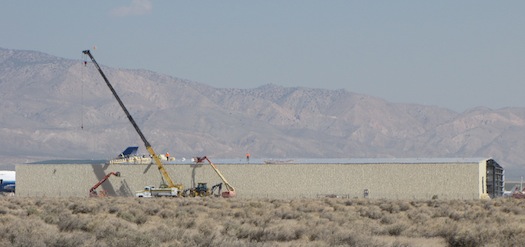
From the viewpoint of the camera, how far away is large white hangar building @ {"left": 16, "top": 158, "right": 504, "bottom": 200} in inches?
2940

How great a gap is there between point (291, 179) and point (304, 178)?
0.95 m

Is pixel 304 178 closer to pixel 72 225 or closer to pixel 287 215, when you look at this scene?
pixel 287 215

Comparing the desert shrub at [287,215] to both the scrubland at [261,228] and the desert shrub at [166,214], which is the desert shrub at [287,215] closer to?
the scrubland at [261,228]

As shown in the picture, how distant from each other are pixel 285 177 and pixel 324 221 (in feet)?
127

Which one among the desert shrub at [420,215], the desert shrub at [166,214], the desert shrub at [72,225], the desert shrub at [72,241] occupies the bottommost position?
the desert shrub at [72,241]

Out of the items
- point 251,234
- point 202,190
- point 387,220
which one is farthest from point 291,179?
point 251,234

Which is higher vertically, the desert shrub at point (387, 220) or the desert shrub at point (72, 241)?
the desert shrub at point (387, 220)

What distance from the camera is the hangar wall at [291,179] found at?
7456cm

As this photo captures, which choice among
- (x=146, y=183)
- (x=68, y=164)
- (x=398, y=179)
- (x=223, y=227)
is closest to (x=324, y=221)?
(x=223, y=227)

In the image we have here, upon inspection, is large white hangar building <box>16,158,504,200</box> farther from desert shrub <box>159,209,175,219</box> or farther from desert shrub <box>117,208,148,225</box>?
desert shrub <box>117,208,148,225</box>

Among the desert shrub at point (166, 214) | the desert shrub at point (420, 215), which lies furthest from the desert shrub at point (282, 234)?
the desert shrub at point (166, 214)

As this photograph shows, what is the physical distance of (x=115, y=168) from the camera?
83.3 m

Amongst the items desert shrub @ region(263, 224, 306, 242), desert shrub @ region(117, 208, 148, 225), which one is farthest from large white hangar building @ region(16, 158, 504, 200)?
desert shrub @ region(263, 224, 306, 242)

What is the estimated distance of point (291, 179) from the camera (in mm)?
77875
